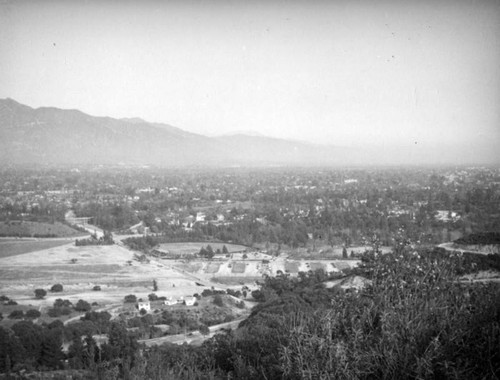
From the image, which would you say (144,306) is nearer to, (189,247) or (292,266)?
(292,266)

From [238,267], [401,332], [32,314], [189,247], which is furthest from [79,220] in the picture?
[401,332]

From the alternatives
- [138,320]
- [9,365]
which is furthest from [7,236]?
[9,365]

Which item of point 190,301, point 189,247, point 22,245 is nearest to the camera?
point 190,301

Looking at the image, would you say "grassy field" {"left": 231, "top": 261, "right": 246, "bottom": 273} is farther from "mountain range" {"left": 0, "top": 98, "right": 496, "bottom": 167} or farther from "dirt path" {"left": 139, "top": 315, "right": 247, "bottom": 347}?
"mountain range" {"left": 0, "top": 98, "right": 496, "bottom": 167}

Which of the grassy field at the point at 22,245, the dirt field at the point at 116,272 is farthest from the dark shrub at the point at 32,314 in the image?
the grassy field at the point at 22,245

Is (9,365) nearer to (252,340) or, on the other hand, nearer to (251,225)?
(252,340)

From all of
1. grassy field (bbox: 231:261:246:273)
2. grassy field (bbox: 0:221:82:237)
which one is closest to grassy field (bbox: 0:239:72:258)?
grassy field (bbox: 0:221:82:237)

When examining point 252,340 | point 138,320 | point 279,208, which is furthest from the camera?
point 279,208
